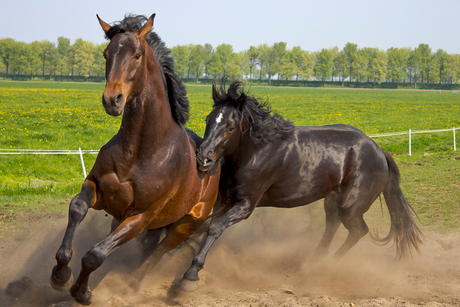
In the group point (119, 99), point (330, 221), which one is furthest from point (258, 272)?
point (119, 99)

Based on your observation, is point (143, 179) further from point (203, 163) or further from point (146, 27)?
point (146, 27)

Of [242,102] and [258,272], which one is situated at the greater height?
[242,102]

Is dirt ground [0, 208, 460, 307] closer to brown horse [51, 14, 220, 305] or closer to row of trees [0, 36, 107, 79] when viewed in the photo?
brown horse [51, 14, 220, 305]

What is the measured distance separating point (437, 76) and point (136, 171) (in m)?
112

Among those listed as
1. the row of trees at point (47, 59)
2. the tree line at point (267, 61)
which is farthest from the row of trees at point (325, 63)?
the row of trees at point (47, 59)

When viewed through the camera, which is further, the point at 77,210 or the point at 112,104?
the point at 77,210

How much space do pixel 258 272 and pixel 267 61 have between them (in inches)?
4382

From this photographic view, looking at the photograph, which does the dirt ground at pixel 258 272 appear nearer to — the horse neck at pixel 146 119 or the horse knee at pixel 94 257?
the horse knee at pixel 94 257

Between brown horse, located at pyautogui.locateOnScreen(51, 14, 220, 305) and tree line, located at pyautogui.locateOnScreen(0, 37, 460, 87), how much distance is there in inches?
3545

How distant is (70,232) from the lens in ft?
10.8

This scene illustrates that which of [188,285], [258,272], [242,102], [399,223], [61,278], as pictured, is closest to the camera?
[61,278]

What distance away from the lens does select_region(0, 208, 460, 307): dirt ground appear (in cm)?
420

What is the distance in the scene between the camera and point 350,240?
5449 millimetres

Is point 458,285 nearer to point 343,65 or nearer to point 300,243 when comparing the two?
point 300,243
